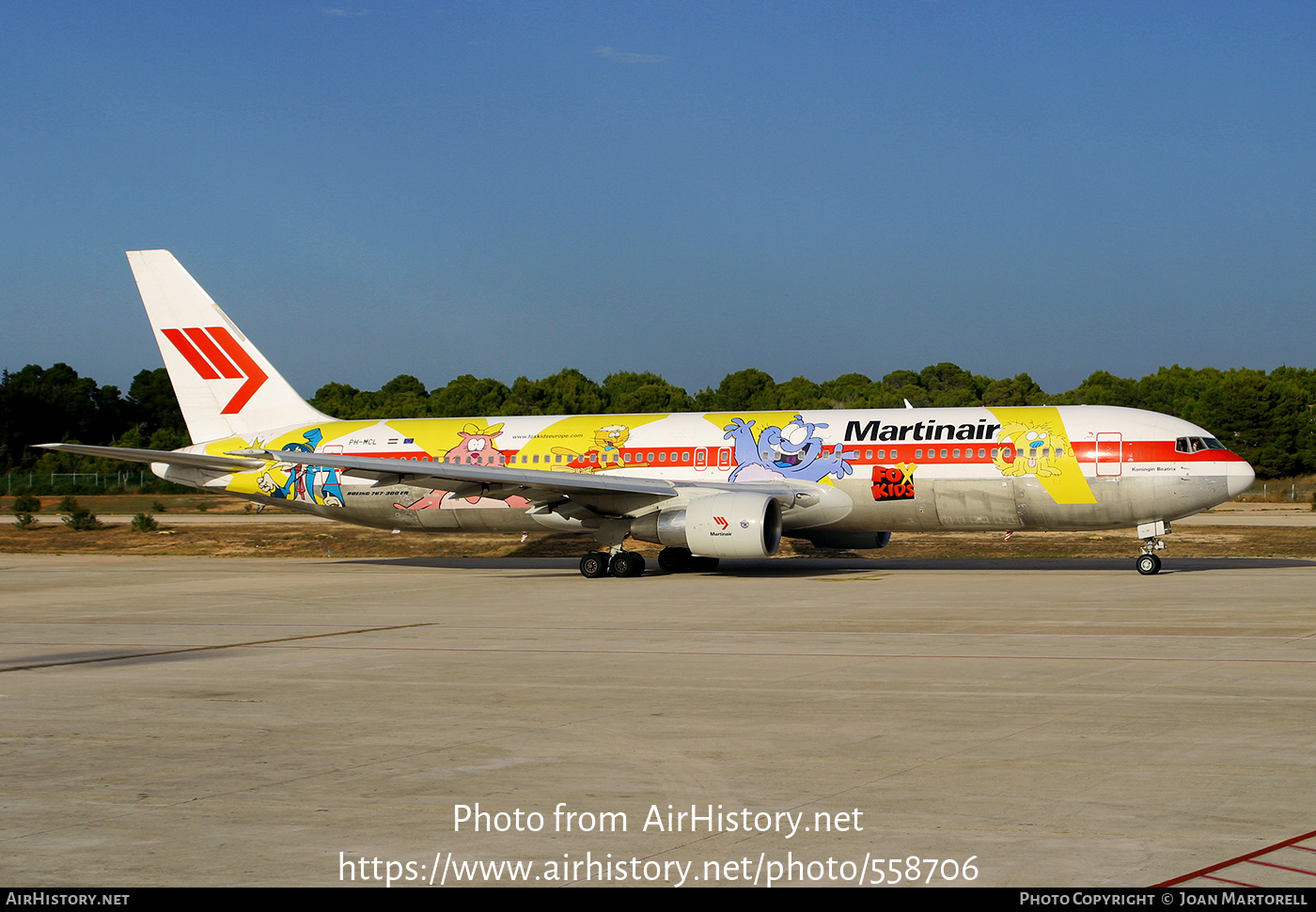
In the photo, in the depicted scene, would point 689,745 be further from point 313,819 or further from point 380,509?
point 380,509

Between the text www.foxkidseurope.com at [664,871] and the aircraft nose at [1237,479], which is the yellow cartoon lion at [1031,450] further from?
the text www.foxkidseurope.com at [664,871]

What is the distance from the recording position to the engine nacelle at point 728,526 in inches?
965

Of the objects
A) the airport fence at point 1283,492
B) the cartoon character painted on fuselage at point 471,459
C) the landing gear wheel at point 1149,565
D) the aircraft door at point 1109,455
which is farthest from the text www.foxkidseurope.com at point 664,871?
the airport fence at point 1283,492

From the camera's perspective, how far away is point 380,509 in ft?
101

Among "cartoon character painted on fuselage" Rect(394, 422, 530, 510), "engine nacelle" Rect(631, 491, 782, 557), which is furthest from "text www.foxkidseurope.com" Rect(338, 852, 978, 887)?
"cartoon character painted on fuselage" Rect(394, 422, 530, 510)

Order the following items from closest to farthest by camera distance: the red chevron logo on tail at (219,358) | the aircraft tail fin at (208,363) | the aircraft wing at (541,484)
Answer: the aircraft wing at (541,484) < the aircraft tail fin at (208,363) < the red chevron logo on tail at (219,358)

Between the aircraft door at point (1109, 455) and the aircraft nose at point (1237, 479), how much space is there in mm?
2163

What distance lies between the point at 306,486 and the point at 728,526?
481 inches

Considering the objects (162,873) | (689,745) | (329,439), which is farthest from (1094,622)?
(329,439)

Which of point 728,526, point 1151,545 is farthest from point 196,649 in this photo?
point 1151,545

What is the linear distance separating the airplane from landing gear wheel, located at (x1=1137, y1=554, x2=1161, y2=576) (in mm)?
41

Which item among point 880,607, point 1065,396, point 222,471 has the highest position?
point 1065,396

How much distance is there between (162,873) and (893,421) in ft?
74.9
